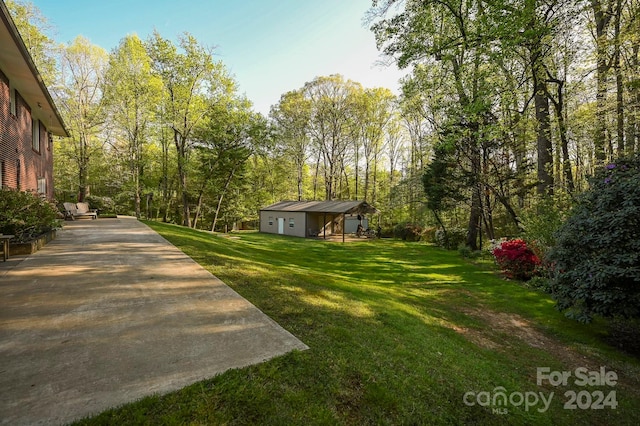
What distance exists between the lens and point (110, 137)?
22.7 meters

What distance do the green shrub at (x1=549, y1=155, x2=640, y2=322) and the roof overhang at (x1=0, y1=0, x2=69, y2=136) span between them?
1179cm

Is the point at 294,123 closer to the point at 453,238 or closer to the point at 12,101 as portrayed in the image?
the point at 453,238

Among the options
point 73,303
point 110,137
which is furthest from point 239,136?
point 73,303

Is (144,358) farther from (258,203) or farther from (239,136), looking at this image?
(258,203)

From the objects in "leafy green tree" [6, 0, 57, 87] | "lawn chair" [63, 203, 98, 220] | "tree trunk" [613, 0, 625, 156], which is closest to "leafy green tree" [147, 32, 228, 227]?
"leafy green tree" [6, 0, 57, 87]

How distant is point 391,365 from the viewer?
3045mm

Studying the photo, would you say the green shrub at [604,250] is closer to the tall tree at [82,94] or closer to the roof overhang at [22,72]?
the roof overhang at [22,72]

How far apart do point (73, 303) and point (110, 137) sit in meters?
24.5

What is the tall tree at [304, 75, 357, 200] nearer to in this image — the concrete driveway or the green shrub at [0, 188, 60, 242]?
the green shrub at [0, 188, 60, 242]

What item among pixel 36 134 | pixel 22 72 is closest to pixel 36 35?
pixel 36 134

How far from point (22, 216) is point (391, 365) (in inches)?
319

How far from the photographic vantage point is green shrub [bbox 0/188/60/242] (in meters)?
5.83

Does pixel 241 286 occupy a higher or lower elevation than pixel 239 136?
lower

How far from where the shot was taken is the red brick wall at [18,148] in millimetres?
8633
